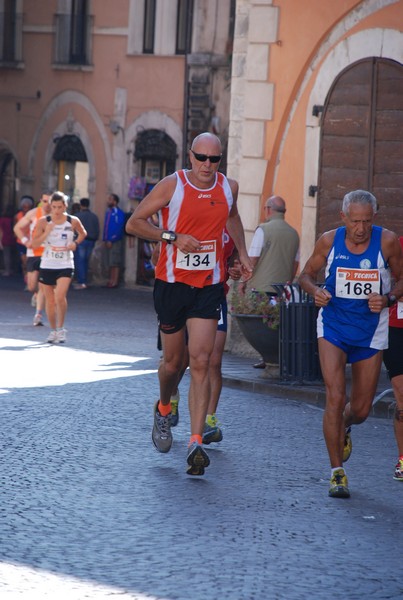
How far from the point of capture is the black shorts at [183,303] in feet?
30.6

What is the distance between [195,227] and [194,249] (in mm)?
230

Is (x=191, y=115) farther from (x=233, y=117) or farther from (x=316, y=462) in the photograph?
(x=316, y=462)

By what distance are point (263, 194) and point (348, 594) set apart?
1223 centimetres

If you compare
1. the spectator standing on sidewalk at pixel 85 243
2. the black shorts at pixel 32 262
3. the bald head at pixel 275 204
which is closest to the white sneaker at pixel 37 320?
the black shorts at pixel 32 262

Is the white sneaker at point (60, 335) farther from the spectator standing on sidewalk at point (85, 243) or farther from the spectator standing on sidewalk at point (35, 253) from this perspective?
the spectator standing on sidewalk at point (85, 243)

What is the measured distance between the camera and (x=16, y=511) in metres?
7.68

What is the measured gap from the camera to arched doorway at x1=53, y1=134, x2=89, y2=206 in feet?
119

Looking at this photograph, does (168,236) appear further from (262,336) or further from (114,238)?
(114,238)

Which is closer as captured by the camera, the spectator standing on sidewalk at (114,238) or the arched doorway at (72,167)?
the spectator standing on sidewalk at (114,238)

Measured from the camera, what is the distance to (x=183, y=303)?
9.32 meters

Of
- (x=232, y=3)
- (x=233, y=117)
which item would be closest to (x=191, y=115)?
(x=232, y=3)

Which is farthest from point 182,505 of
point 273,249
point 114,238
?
point 114,238

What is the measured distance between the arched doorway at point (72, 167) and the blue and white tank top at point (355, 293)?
27.6m

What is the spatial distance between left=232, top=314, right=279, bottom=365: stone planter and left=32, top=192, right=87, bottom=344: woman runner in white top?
392cm
